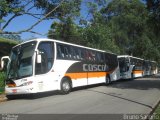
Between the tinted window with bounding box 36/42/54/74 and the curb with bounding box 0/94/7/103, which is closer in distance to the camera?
the tinted window with bounding box 36/42/54/74

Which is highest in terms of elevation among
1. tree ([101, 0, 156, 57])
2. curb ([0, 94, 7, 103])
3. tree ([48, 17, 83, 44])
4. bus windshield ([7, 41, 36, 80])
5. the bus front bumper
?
tree ([101, 0, 156, 57])

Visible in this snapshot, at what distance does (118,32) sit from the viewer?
60.2 m

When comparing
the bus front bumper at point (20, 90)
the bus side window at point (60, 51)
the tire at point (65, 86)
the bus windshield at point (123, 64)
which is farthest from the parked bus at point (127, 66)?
the bus front bumper at point (20, 90)

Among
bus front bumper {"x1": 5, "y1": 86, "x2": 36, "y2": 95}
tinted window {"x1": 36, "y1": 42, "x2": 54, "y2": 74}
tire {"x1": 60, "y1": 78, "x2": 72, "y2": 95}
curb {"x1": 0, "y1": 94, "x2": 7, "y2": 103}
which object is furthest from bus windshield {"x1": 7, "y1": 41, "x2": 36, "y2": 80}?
tire {"x1": 60, "y1": 78, "x2": 72, "y2": 95}

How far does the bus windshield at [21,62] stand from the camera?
1692 centimetres

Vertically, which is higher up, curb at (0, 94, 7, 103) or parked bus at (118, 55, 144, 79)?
parked bus at (118, 55, 144, 79)

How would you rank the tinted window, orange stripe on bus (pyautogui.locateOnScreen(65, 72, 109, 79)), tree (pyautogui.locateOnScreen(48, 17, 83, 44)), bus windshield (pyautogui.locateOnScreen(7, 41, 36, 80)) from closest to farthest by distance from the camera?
bus windshield (pyautogui.locateOnScreen(7, 41, 36, 80)), the tinted window, orange stripe on bus (pyautogui.locateOnScreen(65, 72, 109, 79)), tree (pyautogui.locateOnScreen(48, 17, 83, 44))

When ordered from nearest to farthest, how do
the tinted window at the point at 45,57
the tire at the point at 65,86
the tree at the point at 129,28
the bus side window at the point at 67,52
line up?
the tinted window at the point at 45,57
the tire at the point at 65,86
the bus side window at the point at 67,52
the tree at the point at 129,28

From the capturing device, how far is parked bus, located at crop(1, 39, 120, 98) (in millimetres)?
16797

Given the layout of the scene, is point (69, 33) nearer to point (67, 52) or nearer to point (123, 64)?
point (123, 64)

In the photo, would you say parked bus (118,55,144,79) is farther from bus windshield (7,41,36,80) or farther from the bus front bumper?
the bus front bumper

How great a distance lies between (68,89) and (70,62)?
1803 mm

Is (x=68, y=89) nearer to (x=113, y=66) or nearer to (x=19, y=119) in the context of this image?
(x=19, y=119)

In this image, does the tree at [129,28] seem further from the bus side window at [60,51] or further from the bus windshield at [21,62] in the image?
the bus windshield at [21,62]
